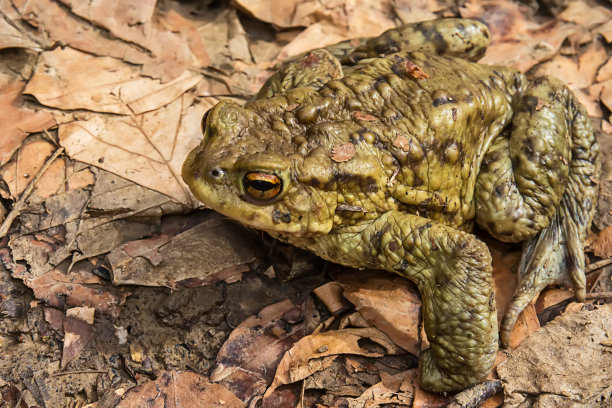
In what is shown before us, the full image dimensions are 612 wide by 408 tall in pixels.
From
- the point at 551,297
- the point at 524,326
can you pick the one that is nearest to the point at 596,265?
the point at 551,297

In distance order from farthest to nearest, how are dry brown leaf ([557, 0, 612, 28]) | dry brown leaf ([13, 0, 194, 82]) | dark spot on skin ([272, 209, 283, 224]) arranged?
dry brown leaf ([557, 0, 612, 28]), dry brown leaf ([13, 0, 194, 82]), dark spot on skin ([272, 209, 283, 224])

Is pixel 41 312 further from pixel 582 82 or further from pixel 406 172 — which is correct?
pixel 582 82

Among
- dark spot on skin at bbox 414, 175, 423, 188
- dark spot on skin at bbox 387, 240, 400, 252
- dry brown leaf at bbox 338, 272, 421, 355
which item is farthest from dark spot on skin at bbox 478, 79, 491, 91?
dry brown leaf at bbox 338, 272, 421, 355

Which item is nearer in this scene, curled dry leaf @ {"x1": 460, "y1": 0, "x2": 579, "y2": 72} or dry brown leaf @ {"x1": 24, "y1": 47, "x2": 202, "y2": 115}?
dry brown leaf @ {"x1": 24, "y1": 47, "x2": 202, "y2": 115}

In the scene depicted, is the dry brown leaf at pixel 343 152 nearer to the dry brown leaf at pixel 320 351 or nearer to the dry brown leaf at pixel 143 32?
the dry brown leaf at pixel 320 351

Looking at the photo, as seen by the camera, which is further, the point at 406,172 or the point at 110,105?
the point at 110,105

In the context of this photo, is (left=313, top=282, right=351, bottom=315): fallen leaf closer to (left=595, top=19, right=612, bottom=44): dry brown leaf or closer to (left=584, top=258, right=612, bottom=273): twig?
(left=584, top=258, right=612, bottom=273): twig

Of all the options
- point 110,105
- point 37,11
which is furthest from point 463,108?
point 37,11

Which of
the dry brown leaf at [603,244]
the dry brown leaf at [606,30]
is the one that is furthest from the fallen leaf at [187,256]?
the dry brown leaf at [606,30]
